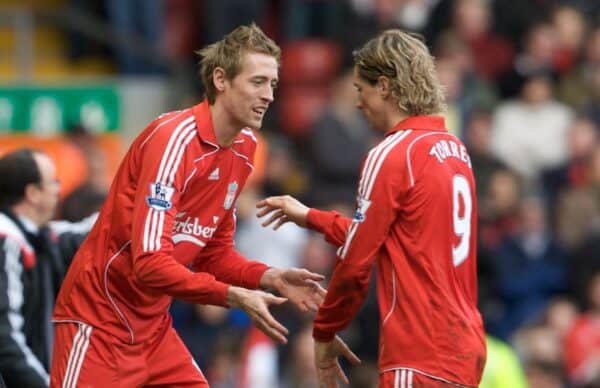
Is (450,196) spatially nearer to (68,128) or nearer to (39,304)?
(39,304)

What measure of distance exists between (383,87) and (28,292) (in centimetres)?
210

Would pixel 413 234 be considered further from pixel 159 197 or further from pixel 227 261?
pixel 227 261

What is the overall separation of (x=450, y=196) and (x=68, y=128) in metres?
7.32

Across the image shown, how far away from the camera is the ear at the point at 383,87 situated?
7.54 metres

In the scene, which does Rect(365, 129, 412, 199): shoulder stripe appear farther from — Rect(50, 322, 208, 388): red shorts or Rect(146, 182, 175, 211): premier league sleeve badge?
Rect(50, 322, 208, 388): red shorts

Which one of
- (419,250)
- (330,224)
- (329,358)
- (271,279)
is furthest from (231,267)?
(419,250)

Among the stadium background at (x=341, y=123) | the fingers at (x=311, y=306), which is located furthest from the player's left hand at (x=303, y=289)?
the stadium background at (x=341, y=123)

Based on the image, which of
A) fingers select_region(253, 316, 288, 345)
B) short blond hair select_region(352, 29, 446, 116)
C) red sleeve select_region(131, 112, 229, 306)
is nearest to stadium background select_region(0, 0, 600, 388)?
red sleeve select_region(131, 112, 229, 306)

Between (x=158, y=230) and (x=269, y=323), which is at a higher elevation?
(x=158, y=230)

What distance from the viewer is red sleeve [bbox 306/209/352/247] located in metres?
7.89

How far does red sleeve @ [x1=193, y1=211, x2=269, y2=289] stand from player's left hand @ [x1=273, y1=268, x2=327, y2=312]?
36 centimetres

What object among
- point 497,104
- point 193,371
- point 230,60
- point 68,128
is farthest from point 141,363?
point 497,104

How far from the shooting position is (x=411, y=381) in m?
7.37

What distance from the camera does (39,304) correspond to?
8.48 metres
